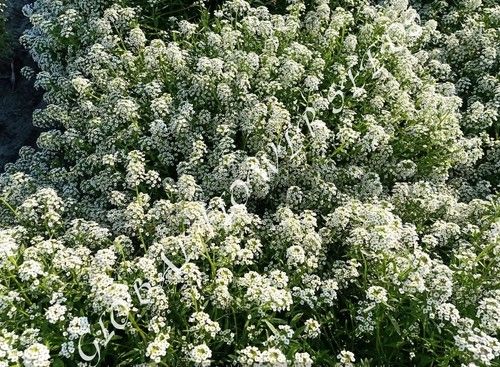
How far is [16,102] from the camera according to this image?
7891 mm

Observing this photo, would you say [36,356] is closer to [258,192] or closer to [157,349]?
[157,349]

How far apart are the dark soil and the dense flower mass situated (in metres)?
0.83

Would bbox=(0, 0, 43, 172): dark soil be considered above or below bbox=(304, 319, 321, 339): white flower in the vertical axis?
below

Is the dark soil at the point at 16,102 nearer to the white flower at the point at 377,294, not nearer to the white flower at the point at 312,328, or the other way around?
the white flower at the point at 312,328

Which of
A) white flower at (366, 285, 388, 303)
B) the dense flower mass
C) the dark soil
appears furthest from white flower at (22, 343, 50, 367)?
the dark soil

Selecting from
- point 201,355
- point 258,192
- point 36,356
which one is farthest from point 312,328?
point 36,356

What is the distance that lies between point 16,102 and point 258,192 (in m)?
4.29

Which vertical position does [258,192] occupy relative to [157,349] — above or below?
above

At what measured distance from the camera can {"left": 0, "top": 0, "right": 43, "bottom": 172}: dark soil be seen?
7.34 m

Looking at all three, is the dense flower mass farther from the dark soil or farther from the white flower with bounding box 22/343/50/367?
the dark soil

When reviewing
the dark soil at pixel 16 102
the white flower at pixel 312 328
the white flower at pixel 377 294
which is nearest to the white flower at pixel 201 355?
the white flower at pixel 312 328

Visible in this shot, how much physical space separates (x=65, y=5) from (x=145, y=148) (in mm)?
3071

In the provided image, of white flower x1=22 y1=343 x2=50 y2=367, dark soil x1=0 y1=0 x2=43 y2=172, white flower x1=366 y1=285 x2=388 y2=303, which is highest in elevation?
white flower x1=366 y1=285 x2=388 y2=303

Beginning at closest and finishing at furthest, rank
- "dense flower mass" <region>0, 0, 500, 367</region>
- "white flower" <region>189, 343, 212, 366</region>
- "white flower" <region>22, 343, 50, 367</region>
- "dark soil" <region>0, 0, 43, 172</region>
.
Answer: "white flower" <region>22, 343, 50, 367</region>
"white flower" <region>189, 343, 212, 366</region>
"dense flower mass" <region>0, 0, 500, 367</region>
"dark soil" <region>0, 0, 43, 172</region>
